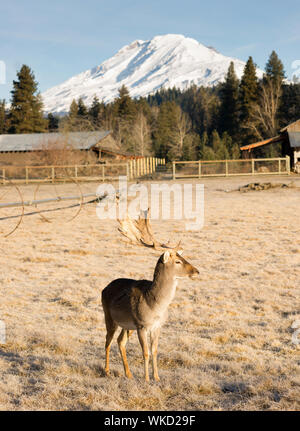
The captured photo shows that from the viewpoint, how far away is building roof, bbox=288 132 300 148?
46.0 metres

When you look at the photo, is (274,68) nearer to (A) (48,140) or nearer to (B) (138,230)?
(A) (48,140)

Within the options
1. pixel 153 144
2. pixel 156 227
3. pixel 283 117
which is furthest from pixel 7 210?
pixel 153 144

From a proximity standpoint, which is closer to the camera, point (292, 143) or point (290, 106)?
point (292, 143)

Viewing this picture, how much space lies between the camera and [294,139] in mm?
47750

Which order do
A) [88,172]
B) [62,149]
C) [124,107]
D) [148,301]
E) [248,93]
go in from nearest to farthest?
[148,301], [88,172], [62,149], [248,93], [124,107]

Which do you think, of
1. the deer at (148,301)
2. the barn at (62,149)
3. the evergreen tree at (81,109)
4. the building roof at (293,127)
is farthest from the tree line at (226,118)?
the deer at (148,301)

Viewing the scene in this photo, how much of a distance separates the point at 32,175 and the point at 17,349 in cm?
4201

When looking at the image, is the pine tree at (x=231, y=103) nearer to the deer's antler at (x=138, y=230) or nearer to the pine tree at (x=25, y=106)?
the pine tree at (x=25, y=106)

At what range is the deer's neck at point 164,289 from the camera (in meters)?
4.66

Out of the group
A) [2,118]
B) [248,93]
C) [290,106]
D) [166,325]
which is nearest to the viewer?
[166,325]

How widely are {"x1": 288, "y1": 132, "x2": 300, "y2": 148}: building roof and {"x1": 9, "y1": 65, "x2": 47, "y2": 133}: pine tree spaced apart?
45491 mm

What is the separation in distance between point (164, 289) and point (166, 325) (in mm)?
2970

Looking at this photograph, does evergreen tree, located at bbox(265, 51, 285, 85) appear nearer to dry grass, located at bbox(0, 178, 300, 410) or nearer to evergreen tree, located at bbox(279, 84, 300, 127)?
evergreen tree, located at bbox(279, 84, 300, 127)

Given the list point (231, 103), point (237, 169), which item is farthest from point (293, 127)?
point (231, 103)
